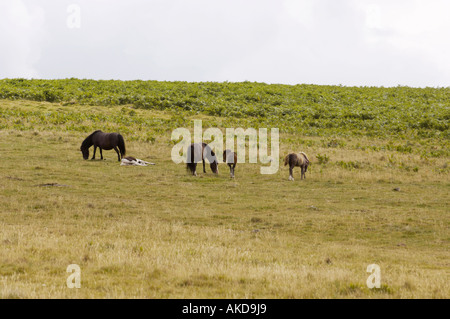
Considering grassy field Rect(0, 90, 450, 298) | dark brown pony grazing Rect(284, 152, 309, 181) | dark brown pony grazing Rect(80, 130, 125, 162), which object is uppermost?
dark brown pony grazing Rect(80, 130, 125, 162)

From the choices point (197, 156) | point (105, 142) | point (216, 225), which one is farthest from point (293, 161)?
point (216, 225)

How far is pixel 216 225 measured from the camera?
15430 mm

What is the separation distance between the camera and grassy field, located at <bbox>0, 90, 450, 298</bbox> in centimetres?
816

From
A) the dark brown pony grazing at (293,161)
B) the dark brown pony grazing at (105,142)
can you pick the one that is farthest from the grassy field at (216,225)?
the dark brown pony grazing at (105,142)

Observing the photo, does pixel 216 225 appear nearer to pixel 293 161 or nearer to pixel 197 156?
pixel 197 156

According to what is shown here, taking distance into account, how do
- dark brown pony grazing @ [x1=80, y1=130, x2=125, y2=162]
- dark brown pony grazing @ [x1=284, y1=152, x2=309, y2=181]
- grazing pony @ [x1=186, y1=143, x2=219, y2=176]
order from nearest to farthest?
grazing pony @ [x1=186, y1=143, x2=219, y2=176] → dark brown pony grazing @ [x1=284, y1=152, x2=309, y2=181] → dark brown pony grazing @ [x1=80, y1=130, x2=125, y2=162]

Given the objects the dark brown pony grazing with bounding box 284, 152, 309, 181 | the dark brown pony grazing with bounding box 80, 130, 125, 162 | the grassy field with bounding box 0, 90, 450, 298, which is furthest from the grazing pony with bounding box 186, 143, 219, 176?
the dark brown pony grazing with bounding box 80, 130, 125, 162

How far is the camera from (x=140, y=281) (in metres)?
8.15

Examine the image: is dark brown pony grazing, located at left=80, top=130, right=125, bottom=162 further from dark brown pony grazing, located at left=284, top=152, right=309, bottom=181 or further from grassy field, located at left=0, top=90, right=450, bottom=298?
dark brown pony grazing, located at left=284, top=152, right=309, bottom=181

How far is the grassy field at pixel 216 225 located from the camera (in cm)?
816

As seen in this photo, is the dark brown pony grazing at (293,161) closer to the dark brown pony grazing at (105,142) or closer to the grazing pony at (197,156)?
the grazing pony at (197,156)

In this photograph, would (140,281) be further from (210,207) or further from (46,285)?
(210,207)

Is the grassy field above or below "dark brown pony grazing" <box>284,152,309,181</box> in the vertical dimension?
below
